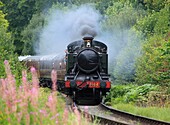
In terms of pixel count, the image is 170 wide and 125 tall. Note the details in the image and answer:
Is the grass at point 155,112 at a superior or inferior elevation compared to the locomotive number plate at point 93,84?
inferior

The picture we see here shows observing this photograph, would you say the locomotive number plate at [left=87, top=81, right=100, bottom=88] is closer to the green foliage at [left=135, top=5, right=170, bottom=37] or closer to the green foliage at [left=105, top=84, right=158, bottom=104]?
the green foliage at [left=105, top=84, right=158, bottom=104]

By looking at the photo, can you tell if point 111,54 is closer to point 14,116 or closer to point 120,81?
point 120,81

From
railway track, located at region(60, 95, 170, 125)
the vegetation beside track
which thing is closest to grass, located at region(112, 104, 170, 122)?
the vegetation beside track

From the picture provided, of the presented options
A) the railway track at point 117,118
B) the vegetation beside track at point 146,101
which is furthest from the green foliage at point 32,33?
the railway track at point 117,118

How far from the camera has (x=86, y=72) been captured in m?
20.8

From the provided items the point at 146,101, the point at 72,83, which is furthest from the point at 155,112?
the point at 72,83

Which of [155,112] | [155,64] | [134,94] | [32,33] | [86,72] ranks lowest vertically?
[155,112]

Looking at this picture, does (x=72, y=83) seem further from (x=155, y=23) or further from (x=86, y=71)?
(x=155, y=23)

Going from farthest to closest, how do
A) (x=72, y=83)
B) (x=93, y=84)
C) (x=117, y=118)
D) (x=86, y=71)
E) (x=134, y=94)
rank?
(x=134, y=94) → (x=86, y=71) → (x=93, y=84) → (x=72, y=83) → (x=117, y=118)

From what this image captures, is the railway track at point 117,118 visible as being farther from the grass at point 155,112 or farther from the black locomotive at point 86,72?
the black locomotive at point 86,72

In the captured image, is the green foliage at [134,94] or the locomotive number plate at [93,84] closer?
the locomotive number plate at [93,84]

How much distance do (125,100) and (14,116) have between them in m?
14.9

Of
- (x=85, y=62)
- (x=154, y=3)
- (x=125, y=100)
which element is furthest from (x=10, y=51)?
(x=154, y=3)

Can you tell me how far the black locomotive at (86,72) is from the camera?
20.4 m
